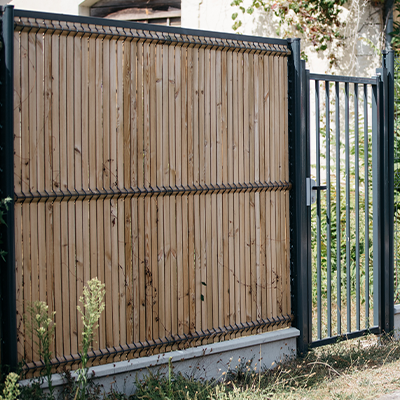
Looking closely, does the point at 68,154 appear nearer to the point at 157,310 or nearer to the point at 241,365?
the point at 157,310

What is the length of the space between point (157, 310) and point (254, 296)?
778 mm

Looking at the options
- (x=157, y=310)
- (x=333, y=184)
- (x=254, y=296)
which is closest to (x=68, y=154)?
(x=157, y=310)

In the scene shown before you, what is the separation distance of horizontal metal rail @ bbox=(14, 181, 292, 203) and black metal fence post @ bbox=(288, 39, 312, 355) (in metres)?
0.14

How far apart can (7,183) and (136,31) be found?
126 centimetres

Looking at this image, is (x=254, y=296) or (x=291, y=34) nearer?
(x=254, y=296)

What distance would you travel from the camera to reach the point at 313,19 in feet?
20.5

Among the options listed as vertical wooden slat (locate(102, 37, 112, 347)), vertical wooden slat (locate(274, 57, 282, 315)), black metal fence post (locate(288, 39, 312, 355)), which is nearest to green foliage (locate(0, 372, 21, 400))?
vertical wooden slat (locate(102, 37, 112, 347))

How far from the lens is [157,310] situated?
10.8 ft

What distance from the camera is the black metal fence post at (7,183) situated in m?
2.76

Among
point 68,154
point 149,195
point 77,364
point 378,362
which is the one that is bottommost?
point 378,362

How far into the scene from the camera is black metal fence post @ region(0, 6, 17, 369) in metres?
2.76

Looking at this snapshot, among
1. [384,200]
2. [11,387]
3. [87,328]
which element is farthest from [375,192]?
[11,387]

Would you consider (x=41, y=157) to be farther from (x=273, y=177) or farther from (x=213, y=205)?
(x=273, y=177)

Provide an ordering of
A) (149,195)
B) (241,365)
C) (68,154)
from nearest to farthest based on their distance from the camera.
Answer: (68,154) → (149,195) → (241,365)
